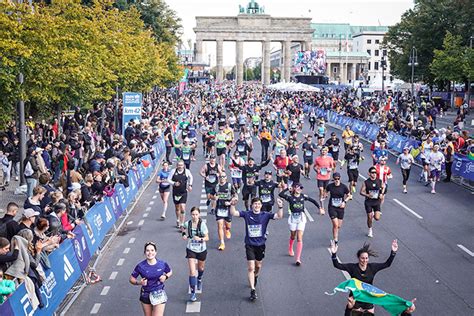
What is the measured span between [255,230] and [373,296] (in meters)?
3.25

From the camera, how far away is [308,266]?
1269 cm

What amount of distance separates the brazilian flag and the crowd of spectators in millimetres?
4318

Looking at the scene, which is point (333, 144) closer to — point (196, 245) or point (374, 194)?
point (374, 194)

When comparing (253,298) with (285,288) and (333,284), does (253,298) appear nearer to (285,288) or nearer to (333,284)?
(285,288)

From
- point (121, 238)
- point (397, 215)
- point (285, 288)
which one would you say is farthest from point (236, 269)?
point (397, 215)

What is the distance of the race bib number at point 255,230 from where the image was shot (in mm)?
10875

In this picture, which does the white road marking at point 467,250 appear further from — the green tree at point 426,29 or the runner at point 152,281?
the green tree at point 426,29

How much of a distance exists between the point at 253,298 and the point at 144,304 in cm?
256

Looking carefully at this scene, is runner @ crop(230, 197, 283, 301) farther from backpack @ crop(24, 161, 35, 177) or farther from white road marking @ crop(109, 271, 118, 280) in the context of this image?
backpack @ crop(24, 161, 35, 177)

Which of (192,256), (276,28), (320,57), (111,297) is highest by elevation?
(276,28)

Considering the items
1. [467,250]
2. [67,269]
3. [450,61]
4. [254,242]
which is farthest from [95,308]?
[450,61]

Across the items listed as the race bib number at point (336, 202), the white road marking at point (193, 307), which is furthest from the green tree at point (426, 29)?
the white road marking at point (193, 307)

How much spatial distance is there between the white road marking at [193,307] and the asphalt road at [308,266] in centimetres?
2

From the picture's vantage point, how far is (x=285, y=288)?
11.3 m
